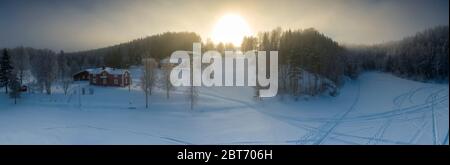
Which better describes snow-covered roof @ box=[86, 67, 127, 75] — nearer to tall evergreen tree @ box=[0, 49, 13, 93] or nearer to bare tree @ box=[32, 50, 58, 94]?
bare tree @ box=[32, 50, 58, 94]

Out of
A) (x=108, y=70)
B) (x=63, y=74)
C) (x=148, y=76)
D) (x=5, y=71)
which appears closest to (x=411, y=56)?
(x=148, y=76)

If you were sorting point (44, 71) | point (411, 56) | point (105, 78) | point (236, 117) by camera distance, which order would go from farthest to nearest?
point (105, 78), point (44, 71), point (236, 117), point (411, 56)

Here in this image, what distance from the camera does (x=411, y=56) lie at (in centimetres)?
712

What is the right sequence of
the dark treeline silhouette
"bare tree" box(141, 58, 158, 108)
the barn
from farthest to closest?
the barn, "bare tree" box(141, 58, 158, 108), the dark treeline silhouette

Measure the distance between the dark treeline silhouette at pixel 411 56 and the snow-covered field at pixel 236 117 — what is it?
78cm

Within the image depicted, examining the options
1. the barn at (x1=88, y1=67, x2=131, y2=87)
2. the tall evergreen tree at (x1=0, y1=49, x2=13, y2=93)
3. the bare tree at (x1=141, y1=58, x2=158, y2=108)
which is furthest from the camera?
the barn at (x1=88, y1=67, x2=131, y2=87)

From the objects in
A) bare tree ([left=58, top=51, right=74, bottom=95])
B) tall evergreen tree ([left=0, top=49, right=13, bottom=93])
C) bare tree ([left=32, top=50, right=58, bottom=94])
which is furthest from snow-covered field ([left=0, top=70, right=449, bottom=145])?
tall evergreen tree ([left=0, top=49, right=13, bottom=93])

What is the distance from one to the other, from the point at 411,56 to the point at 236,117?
4.68 m

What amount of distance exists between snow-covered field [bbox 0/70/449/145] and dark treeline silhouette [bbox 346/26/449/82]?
779 mm

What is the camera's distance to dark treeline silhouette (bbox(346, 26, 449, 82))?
5.03 metres

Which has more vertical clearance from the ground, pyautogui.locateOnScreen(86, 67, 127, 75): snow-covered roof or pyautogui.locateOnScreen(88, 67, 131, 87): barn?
pyautogui.locateOnScreen(86, 67, 127, 75): snow-covered roof

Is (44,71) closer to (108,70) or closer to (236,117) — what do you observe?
(108,70)
